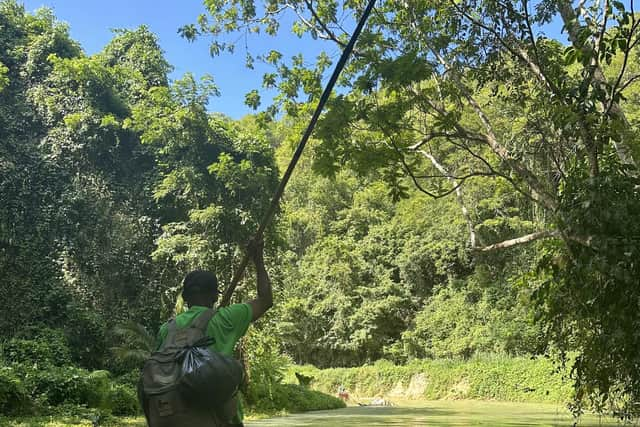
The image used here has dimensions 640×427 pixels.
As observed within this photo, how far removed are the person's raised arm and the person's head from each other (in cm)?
13

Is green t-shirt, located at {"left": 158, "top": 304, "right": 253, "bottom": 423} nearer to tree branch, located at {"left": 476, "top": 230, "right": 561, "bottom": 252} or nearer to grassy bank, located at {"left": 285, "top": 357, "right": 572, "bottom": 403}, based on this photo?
tree branch, located at {"left": 476, "top": 230, "right": 561, "bottom": 252}

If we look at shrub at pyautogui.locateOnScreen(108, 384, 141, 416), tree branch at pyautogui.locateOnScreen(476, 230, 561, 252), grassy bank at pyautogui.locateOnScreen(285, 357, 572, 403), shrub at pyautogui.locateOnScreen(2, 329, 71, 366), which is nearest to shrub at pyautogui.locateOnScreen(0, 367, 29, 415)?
shrub at pyautogui.locateOnScreen(108, 384, 141, 416)

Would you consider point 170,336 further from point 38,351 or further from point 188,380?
point 38,351

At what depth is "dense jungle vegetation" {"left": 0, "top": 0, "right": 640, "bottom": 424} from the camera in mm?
5055

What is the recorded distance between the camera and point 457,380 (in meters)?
23.1

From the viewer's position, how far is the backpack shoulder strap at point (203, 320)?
77.0 inches

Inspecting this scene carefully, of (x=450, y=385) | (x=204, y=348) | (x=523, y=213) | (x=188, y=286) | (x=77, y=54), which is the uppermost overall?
(x=77, y=54)

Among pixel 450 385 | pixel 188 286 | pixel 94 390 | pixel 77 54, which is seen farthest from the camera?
pixel 450 385

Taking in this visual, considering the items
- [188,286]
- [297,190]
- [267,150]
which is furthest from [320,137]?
[297,190]

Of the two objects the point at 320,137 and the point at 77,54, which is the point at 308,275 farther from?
the point at 320,137

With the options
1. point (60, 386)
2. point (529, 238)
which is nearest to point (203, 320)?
point (529, 238)

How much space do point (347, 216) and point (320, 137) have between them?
27.9 m

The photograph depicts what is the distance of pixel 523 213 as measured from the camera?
24.8 meters

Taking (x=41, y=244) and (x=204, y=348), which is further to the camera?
(x=41, y=244)
